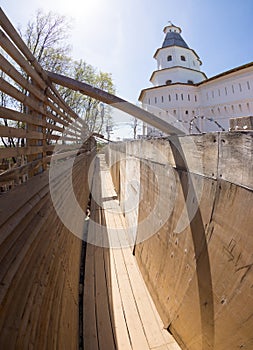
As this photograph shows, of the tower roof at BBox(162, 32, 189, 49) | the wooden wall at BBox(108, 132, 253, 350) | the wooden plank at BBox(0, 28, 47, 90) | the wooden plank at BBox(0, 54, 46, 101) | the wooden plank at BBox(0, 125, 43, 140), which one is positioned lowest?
the wooden wall at BBox(108, 132, 253, 350)

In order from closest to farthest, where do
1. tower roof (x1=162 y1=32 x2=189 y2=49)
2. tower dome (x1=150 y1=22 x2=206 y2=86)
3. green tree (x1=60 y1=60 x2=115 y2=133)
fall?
green tree (x1=60 y1=60 x2=115 y2=133)
tower dome (x1=150 y1=22 x2=206 y2=86)
tower roof (x1=162 y1=32 x2=189 y2=49)

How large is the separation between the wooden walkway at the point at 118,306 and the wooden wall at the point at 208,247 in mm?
154

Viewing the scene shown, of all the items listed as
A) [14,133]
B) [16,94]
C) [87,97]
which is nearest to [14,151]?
[14,133]

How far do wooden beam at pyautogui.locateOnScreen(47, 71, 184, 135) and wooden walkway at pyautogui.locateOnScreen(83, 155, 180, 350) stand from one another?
6.11ft

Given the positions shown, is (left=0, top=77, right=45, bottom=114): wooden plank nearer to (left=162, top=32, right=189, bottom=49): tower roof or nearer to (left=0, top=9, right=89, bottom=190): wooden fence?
(left=0, top=9, right=89, bottom=190): wooden fence

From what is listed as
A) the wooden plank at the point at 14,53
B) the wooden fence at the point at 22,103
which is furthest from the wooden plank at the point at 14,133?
the wooden plank at the point at 14,53

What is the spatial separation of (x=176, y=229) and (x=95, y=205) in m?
3.76

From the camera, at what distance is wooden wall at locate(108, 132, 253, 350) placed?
3.24 ft

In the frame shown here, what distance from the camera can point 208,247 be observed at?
125 cm

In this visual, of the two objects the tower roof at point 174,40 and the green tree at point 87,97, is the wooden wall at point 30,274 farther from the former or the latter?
the tower roof at point 174,40

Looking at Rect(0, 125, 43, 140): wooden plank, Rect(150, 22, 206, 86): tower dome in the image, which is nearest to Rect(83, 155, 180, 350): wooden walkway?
Rect(0, 125, 43, 140): wooden plank

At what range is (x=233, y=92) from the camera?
1916 centimetres

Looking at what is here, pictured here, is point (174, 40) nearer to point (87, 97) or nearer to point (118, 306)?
point (87, 97)

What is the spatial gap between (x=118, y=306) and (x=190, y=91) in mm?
24044
